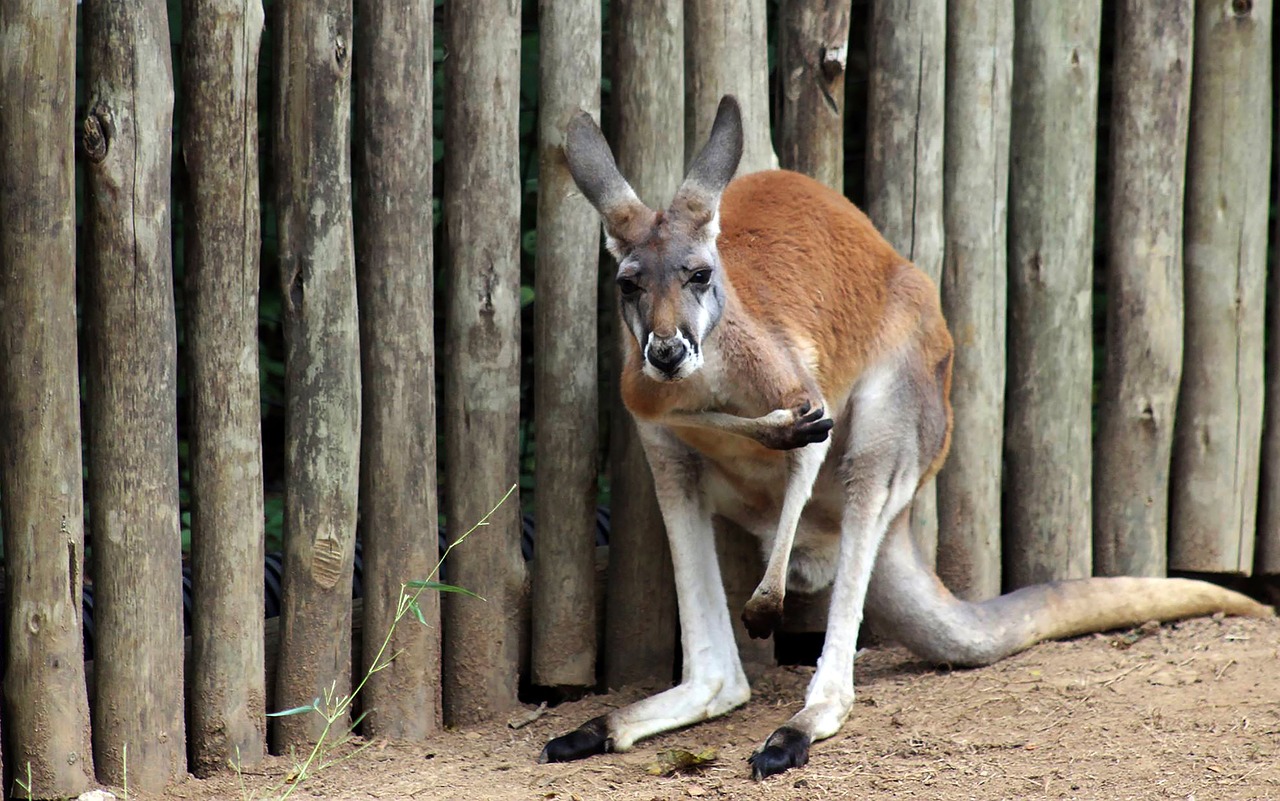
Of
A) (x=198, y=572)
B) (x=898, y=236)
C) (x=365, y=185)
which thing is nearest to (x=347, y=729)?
(x=198, y=572)

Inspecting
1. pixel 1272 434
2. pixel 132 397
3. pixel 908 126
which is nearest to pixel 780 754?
pixel 132 397

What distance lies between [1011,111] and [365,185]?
6.90ft

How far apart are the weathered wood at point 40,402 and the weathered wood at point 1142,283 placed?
3.16 m

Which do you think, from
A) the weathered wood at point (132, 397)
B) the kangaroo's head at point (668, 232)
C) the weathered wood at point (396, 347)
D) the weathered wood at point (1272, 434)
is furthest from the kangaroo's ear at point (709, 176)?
the weathered wood at point (1272, 434)

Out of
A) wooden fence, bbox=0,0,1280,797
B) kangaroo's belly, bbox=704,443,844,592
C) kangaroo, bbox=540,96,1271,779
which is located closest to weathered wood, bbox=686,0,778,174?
wooden fence, bbox=0,0,1280,797

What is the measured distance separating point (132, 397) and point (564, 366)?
4.06ft

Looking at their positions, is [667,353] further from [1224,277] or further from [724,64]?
[1224,277]

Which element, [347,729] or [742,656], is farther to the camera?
[742,656]

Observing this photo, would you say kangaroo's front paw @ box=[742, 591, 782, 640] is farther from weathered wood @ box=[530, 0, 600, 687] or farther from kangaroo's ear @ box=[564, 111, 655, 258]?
kangaroo's ear @ box=[564, 111, 655, 258]

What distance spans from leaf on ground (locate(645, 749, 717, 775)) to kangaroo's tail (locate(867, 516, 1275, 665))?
2.74 feet

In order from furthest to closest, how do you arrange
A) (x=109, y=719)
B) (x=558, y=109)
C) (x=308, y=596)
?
(x=558, y=109), (x=308, y=596), (x=109, y=719)

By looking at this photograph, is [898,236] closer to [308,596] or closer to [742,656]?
[742,656]

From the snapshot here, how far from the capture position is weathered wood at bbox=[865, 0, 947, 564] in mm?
4262

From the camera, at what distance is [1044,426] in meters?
4.54
